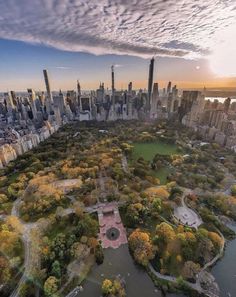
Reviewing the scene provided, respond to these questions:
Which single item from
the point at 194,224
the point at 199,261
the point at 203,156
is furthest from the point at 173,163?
the point at 199,261

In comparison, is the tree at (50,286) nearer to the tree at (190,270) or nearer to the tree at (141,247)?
the tree at (141,247)

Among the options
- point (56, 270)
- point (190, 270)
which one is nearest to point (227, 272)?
Result: point (190, 270)

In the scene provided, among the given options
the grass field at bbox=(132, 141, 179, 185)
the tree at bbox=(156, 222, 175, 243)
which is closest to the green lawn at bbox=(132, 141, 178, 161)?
the grass field at bbox=(132, 141, 179, 185)

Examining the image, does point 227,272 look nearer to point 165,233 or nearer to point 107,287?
point 165,233

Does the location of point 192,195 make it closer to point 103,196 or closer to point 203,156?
point 103,196

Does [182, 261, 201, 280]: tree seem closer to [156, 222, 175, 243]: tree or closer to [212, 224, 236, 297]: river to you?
[212, 224, 236, 297]: river
